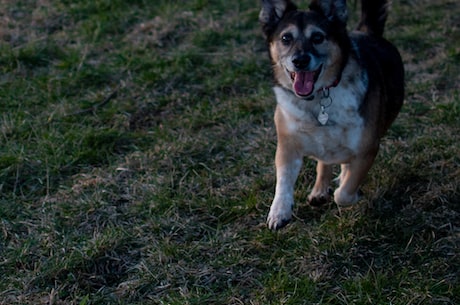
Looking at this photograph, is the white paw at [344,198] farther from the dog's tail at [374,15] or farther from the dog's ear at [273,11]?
the dog's tail at [374,15]

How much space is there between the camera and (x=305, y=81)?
12.3ft

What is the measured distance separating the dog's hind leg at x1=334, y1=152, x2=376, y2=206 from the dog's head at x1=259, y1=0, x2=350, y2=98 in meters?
0.44

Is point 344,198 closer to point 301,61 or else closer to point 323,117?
point 323,117

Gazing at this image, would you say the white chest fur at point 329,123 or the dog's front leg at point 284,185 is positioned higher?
the white chest fur at point 329,123

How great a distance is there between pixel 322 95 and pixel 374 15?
0.92 metres

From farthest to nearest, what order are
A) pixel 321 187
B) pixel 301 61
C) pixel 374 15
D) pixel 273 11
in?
pixel 374 15 < pixel 321 187 < pixel 273 11 < pixel 301 61

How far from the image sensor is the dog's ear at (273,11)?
3.94 m

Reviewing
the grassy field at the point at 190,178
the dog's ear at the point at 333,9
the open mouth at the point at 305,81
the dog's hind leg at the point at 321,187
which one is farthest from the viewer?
the dog's hind leg at the point at 321,187

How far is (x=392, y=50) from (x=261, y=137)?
A: 1056mm

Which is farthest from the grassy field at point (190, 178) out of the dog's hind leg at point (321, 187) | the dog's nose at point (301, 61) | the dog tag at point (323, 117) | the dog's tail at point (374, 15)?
the dog's nose at point (301, 61)

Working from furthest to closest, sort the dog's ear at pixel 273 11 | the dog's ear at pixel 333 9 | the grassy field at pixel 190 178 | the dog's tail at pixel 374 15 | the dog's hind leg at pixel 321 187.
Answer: the dog's tail at pixel 374 15, the dog's hind leg at pixel 321 187, the dog's ear at pixel 273 11, the dog's ear at pixel 333 9, the grassy field at pixel 190 178

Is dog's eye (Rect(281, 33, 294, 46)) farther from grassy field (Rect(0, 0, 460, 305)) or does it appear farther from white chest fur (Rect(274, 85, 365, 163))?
grassy field (Rect(0, 0, 460, 305))

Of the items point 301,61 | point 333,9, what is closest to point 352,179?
point 301,61

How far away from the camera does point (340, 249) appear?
3.74m
